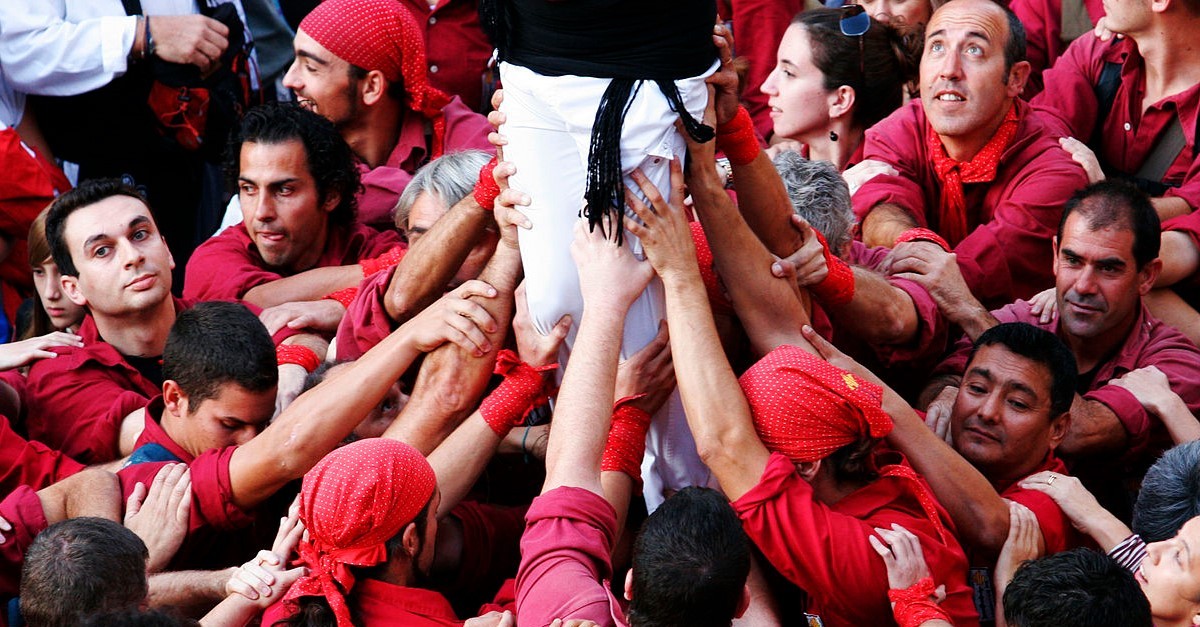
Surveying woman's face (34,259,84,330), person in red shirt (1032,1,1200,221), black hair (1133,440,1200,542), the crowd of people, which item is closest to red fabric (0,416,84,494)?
the crowd of people

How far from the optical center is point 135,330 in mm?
5004

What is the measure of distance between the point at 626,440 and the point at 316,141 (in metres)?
2.31

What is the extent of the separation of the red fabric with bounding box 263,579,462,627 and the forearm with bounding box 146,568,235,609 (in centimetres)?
45

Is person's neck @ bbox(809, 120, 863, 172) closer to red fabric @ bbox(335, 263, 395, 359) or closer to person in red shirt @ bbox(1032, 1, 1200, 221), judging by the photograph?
person in red shirt @ bbox(1032, 1, 1200, 221)

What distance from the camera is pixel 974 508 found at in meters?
3.87

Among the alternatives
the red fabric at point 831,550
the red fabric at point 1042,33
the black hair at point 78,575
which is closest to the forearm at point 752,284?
the red fabric at point 831,550

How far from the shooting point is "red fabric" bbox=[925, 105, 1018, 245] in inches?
215

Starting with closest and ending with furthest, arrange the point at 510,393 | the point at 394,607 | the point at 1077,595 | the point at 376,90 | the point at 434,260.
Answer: the point at 1077,595 → the point at 394,607 → the point at 510,393 → the point at 434,260 → the point at 376,90

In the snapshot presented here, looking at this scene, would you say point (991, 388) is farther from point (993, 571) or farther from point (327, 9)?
point (327, 9)

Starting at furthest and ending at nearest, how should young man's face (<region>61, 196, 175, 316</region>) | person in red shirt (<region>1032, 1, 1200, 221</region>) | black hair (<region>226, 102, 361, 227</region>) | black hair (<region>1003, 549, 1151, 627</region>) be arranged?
black hair (<region>226, 102, 361, 227</region>)
person in red shirt (<region>1032, 1, 1200, 221</region>)
young man's face (<region>61, 196, 175, 316</region>)
black hair (<region>1003, 549, 1151, 627</region>)

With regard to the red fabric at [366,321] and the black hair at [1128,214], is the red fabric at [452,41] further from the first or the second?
the black hair at [1128,214]

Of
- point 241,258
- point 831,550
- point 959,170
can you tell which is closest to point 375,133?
point 241,258

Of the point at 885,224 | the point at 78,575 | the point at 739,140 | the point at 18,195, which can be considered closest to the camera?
the point at 78,575

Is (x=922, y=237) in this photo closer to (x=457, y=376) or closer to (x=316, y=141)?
(x=457, y=376)
